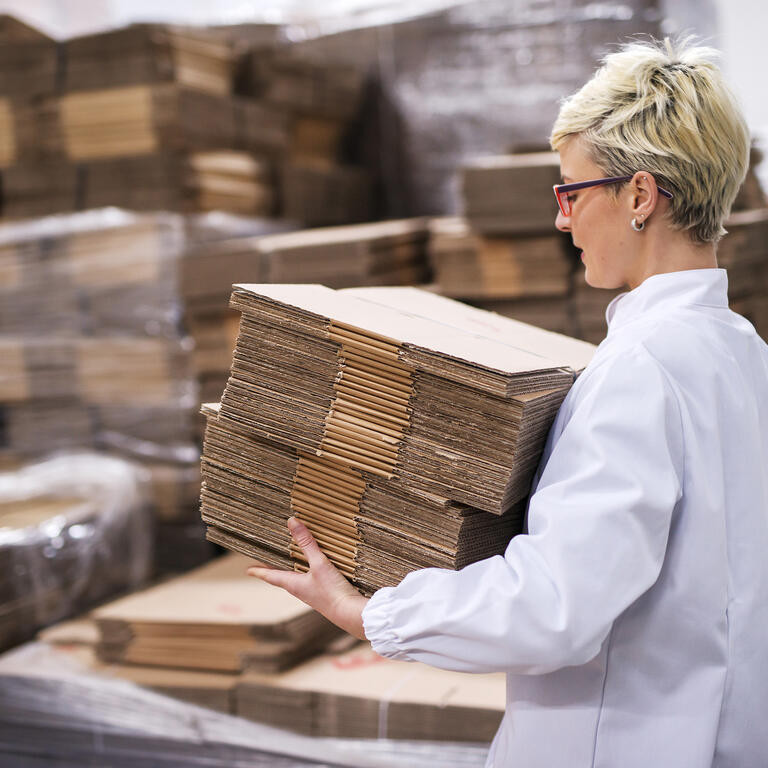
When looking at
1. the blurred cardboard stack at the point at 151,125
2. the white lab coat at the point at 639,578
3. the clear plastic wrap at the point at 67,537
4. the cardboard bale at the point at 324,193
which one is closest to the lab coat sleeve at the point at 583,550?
the white lab coat at the point at 639,578

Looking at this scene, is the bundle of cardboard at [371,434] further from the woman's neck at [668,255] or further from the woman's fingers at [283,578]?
the woman's neck at [668,255]

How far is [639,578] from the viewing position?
1319mm

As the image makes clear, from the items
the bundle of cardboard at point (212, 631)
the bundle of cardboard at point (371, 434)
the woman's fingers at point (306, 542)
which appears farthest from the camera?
the bundle of cardboard at point (212, 631)

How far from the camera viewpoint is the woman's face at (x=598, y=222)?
1.49 meters

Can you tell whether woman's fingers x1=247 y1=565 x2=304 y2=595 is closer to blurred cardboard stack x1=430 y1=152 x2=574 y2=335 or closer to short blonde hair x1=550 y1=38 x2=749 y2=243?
short blonde hair x1=550 y1=38 x2=749 y2=243

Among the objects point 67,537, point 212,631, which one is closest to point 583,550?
point 212,631

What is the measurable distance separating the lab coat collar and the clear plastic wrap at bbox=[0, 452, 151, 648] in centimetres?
271

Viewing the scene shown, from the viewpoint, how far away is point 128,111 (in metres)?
4.48

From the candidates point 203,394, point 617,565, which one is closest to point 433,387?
point 617,565

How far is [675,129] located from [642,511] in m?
0.56

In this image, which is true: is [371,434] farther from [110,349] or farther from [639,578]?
[110,349]

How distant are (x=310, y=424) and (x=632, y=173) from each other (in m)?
0.65

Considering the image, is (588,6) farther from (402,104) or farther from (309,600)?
(309,600)

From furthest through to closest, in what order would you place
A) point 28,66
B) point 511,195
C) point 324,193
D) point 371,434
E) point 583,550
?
1. point 324,193
2. point 28,66
3. point 511,195
4. point 371,434
5. point 583,550
